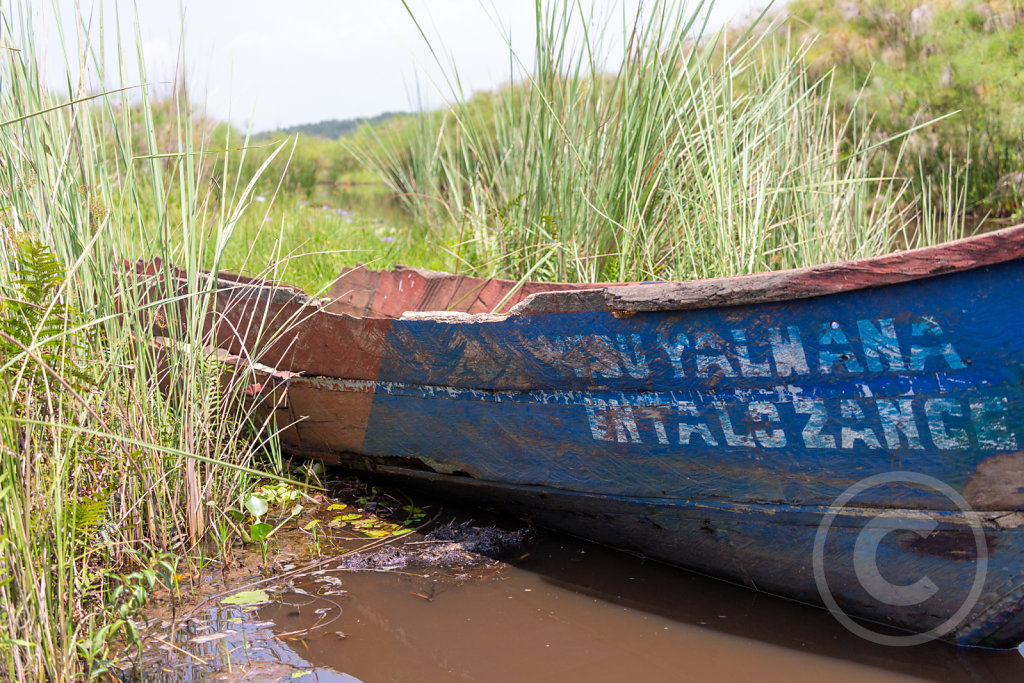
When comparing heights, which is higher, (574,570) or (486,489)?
(486,489)

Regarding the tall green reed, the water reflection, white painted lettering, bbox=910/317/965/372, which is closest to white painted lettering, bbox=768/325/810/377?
white painted lettering, bbox=910/317/965/372

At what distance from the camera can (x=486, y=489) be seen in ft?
8.47

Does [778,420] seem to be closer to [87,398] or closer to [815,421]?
[815,421]

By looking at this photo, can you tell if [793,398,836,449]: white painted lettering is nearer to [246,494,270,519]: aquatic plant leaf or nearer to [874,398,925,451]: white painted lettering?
[874,398,925,451]: white painted lettering

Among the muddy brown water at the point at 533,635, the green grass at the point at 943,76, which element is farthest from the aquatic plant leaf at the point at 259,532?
the green grass at the point at 943,76

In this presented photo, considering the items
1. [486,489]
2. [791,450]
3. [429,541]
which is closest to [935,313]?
[791,450]

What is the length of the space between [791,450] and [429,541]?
1206 millimetres

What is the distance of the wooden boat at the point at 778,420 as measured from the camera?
66.4 inches

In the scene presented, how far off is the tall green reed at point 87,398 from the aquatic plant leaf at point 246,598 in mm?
167

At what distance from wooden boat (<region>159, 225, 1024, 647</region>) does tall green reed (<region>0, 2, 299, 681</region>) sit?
69 cm

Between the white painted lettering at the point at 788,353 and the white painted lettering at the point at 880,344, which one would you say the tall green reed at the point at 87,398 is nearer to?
the white painted lettering at the point at 788,353

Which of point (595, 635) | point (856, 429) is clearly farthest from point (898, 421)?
point (595, 635)

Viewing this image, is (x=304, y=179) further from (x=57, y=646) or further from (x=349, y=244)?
(x=57, y=646)

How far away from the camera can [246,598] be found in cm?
211
